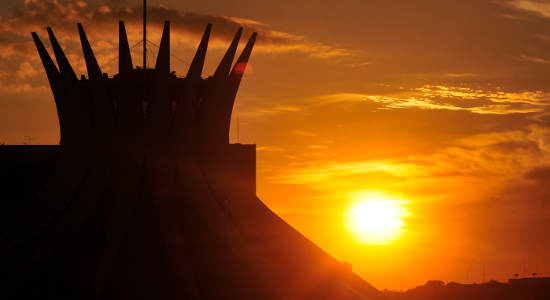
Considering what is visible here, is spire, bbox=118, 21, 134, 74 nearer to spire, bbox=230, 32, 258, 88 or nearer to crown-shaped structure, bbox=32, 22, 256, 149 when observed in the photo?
crown-shaped structure, bbox=32, 22, 256, 149

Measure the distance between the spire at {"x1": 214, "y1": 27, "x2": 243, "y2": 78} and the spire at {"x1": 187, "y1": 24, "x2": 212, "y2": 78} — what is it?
1.24 meters

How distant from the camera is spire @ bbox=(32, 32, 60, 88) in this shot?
45691 millimetres

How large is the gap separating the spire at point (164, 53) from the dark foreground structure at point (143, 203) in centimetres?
5

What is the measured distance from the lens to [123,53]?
42.7m

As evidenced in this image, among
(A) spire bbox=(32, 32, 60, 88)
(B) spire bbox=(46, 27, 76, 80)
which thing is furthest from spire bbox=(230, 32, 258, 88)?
(A) spire bbox=(32, 32, 60, 88)

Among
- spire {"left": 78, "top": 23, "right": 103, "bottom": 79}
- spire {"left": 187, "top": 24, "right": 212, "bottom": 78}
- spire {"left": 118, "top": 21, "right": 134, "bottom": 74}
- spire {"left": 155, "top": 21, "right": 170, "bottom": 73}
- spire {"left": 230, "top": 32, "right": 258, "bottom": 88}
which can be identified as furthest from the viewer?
spire {"left": 230, "top": 32, "right": 258, "bottom": 88}

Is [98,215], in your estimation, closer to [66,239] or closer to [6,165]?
[66,239]

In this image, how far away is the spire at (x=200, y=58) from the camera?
43.5 metres

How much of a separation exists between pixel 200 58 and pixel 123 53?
4.19m

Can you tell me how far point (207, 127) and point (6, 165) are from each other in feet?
49.6

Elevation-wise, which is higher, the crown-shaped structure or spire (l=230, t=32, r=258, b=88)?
spire (l=230, t=32, r=258, b=88)

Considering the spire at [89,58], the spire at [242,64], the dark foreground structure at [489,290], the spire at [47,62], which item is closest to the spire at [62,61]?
the spire at [47,62]

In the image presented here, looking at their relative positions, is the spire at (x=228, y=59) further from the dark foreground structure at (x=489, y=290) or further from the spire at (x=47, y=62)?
the dark foreground structure at (x=489, y=290)

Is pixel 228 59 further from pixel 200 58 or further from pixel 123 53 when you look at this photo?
pixel 123 53
